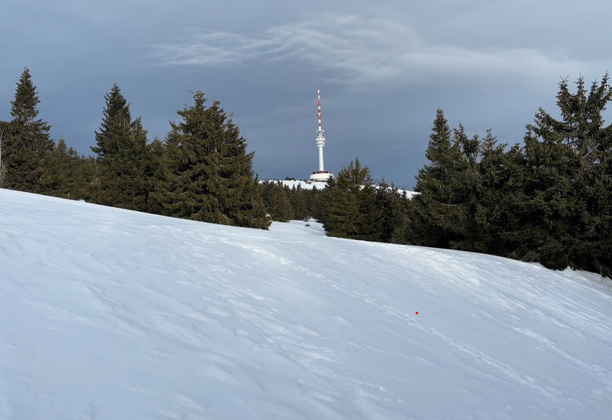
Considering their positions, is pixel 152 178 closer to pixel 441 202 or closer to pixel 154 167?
pixel 154 167

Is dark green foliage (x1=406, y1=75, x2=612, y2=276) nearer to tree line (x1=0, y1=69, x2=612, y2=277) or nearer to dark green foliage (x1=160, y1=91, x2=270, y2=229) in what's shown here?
tree line (x1=0, y1=69, x2=612, y2=277)

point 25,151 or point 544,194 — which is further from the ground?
point 25,151

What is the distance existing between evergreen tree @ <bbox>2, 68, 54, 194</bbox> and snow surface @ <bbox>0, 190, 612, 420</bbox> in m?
34.4

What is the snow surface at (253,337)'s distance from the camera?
11.1 feet

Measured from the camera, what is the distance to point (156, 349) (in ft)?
13.2

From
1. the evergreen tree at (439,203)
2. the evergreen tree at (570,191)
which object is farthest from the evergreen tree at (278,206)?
the evergreen tree at (570,191)

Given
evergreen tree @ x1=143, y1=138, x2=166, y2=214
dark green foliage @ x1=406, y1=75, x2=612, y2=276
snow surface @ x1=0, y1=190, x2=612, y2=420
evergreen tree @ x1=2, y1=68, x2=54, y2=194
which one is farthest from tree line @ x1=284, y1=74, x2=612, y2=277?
evergreen tree @ x1=2, y1=68, x2=54, y2=194

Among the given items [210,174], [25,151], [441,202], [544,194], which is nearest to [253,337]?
[544,194]

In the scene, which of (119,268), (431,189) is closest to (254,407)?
(119,268)

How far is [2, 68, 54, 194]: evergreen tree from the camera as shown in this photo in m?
38.8

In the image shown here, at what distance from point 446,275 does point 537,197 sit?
8.46 metres

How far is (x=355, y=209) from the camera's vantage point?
38469 mm

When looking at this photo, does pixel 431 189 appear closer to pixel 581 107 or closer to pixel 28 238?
pixel 581 107

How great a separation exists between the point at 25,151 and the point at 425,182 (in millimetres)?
36225
